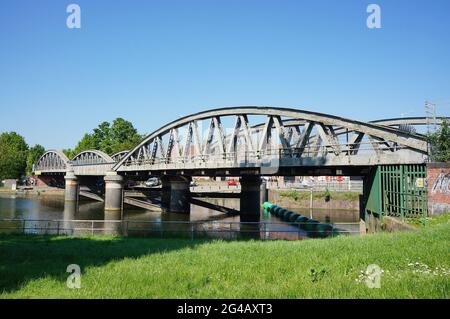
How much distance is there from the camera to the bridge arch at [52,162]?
92.6 meters

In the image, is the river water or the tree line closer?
the river water

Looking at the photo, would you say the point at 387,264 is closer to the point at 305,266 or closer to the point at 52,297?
the point at 305,266

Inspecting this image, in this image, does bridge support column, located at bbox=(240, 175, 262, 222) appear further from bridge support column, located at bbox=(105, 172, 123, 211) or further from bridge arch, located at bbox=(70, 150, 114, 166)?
bridge arch, located at bbox=(70, 150, 114, 166)

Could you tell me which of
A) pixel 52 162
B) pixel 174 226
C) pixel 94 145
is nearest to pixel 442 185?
pixel 174 226

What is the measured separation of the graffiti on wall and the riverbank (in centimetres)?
4109

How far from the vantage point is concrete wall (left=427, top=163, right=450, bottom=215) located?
15.9 metres

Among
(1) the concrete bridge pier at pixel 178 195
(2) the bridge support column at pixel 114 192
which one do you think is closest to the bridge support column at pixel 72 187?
(2) the bridge support column at pixel 114 192

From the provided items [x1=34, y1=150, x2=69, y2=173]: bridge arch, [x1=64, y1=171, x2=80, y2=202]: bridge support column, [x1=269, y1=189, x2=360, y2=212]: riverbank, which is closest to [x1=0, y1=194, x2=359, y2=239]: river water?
[x1=269, y1=189, x2=360, y2=212]: riverbank

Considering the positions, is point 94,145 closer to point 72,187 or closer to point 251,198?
point 72,187

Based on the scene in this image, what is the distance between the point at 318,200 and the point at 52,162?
7433 cm

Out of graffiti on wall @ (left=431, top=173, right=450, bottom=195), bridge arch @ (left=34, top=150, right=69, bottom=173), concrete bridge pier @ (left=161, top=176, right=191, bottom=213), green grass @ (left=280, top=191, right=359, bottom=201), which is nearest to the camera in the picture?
graffiti on wall @ (left=431, top=173, right=450, bottom=195)

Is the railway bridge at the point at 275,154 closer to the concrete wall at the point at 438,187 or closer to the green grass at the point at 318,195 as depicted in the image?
the concrete wall at the point at 438,187

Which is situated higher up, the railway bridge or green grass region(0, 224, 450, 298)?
the railway bridge

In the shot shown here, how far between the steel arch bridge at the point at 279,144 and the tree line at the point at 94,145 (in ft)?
194
